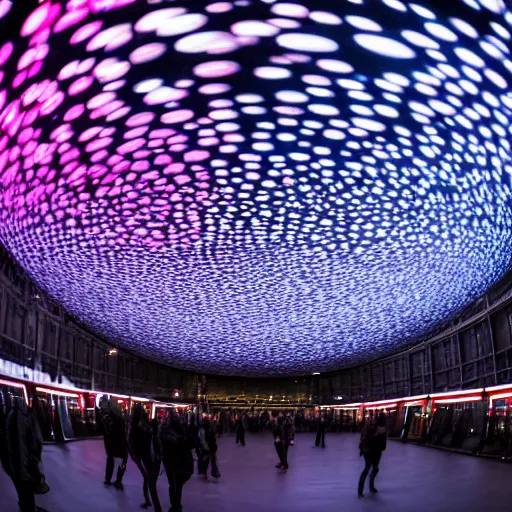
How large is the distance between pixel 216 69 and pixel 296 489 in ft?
29.3

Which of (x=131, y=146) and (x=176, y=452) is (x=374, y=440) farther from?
(x=131, y=146)

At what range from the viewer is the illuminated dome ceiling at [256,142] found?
6.44m

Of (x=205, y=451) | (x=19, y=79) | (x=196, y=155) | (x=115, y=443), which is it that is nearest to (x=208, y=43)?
(x=19, y=79)

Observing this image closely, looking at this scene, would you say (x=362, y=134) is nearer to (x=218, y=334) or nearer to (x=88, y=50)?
(x=88, y=50)

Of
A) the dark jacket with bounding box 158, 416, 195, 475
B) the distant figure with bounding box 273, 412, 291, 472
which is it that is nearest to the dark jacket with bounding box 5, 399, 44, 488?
the dark jacket with bounding box 158, 416, 195, 475

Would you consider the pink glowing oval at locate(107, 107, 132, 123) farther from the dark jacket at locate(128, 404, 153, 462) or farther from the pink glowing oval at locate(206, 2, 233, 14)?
the dark jacket at locate(128, 404, 153, 462)

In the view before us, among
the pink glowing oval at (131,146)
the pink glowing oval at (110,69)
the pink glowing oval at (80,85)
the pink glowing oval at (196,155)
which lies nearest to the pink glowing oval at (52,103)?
the pink glowing oval at (80,85)

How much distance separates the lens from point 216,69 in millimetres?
7559

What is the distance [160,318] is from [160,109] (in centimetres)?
2155

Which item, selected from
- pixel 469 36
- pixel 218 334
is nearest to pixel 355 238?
pixel 469 36

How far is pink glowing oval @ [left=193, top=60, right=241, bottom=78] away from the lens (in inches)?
291

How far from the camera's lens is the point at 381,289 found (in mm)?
22641

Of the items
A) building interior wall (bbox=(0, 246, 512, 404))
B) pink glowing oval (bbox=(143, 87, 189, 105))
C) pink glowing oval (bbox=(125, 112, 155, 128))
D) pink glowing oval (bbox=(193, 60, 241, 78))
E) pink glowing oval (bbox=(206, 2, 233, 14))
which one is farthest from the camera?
Answer: building interior wall (bbox=(0, 246, 512, 404))

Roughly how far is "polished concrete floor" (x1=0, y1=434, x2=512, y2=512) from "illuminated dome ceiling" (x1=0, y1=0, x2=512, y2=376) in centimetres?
582
